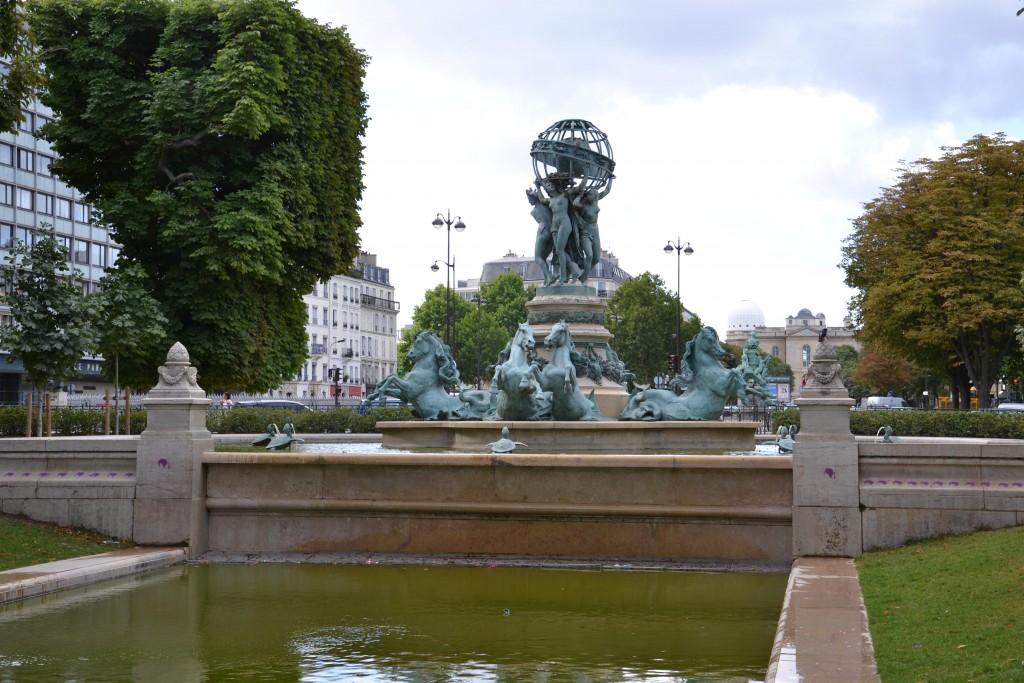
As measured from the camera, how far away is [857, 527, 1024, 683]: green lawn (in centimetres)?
771

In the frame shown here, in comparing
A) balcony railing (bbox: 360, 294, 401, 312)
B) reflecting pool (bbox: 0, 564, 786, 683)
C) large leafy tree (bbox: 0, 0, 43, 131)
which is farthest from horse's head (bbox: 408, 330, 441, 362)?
balcony railing (bbox: 360, 294, 401, 312)

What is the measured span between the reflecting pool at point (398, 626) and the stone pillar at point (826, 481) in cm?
70

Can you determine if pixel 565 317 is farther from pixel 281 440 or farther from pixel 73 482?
pixel 73 482

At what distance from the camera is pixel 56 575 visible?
468 inches

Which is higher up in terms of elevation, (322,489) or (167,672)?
(322,489)

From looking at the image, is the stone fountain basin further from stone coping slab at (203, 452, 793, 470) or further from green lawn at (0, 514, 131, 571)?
green lawn at (0, 514, 131, 571)

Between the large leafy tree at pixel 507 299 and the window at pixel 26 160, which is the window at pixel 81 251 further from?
the large leafy tree at pixel 507 299

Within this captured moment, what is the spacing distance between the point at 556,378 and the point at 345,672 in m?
12.5

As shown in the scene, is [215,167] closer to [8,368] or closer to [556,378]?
[556,378]

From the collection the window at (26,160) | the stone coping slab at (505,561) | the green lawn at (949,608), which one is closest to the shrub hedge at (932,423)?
the stone coping slab at (505,561)

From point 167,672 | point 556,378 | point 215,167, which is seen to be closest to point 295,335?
point 215,167

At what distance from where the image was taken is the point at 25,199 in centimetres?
6306

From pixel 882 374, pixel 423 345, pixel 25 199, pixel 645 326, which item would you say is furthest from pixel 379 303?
pixel 423 345

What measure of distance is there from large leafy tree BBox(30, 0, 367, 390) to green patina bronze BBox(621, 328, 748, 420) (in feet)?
41.9
